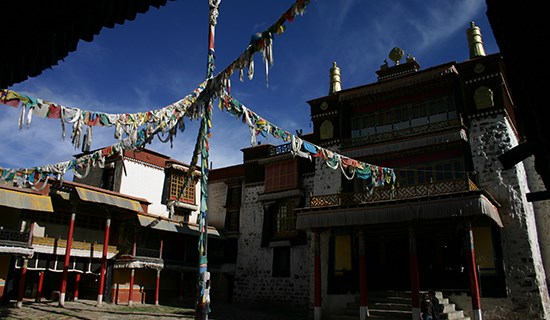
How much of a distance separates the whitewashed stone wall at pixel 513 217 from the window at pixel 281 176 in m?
10.9

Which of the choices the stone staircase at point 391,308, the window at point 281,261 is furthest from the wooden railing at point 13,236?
the stone staircase at point 391,308

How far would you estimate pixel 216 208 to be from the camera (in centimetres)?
3244

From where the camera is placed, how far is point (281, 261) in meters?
27.2

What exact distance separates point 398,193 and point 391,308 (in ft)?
15.9

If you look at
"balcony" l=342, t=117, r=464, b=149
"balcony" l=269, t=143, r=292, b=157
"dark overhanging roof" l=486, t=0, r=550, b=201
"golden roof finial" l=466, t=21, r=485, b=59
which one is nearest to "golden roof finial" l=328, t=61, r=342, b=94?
"balcony" l=342, t=117, r=464, b=149

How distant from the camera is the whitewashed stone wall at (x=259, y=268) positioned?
84.5 ft

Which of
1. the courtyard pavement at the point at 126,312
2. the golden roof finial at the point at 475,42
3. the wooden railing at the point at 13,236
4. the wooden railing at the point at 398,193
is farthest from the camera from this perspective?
the golden roof finial at the point at 475,42

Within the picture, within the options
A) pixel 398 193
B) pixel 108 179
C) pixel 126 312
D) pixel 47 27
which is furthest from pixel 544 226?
pixel 108 179

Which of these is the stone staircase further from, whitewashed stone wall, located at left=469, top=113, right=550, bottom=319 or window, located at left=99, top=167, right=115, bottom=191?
window, located at left=99, top=167, right=115, bottom=191

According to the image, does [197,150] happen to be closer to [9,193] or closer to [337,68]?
[9,193]

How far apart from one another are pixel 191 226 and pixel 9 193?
1187 cm

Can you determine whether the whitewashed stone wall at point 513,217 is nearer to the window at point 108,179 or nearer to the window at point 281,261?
the window at point 281,261

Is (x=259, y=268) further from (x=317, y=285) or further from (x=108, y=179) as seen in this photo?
(x=108, y=179)

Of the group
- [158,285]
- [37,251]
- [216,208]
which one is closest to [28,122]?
[37,251]
